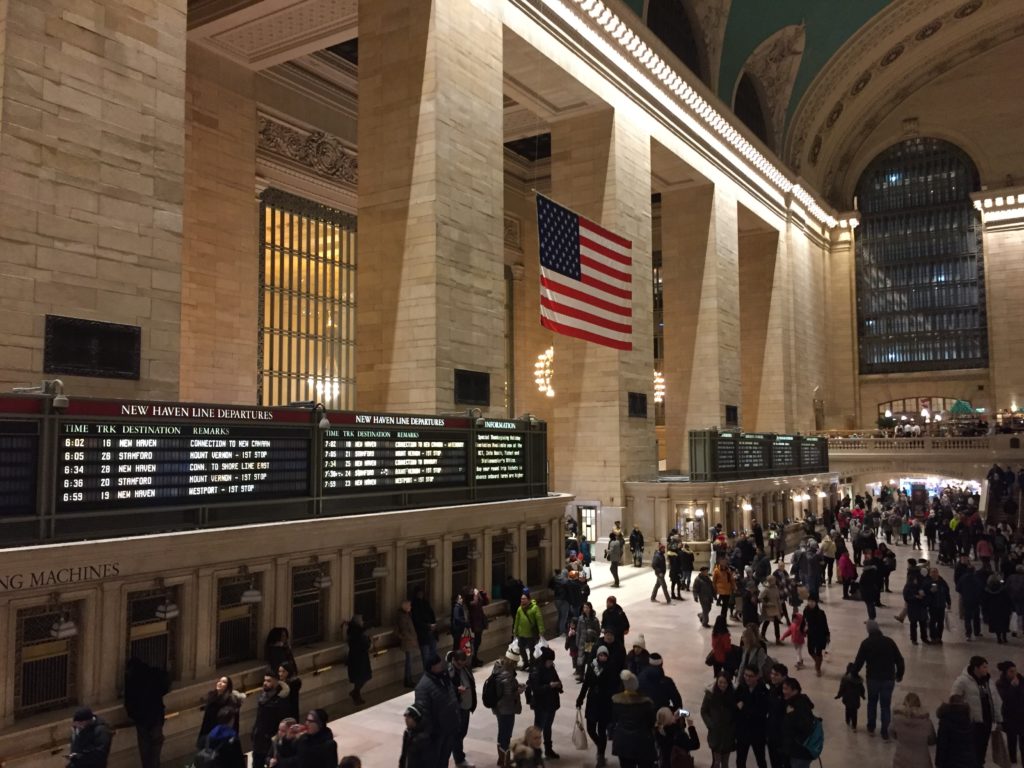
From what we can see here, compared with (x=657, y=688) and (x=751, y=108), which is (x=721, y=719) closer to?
(x=657, y=688)

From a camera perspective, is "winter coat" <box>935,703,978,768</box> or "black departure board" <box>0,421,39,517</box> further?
"black departure board" <box>0,421,39,517</box>

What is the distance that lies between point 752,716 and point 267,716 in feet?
12.8

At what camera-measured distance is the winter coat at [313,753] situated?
505 centimetres

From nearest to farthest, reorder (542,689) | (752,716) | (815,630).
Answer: (752,716) < (542,689) < (815,630)

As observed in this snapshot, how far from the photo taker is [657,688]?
6.48m

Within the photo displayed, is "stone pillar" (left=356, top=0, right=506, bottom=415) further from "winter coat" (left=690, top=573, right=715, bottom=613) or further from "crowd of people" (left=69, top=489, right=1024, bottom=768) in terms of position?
"winter coat" (left=690, top=573, right=715, bottom=613)

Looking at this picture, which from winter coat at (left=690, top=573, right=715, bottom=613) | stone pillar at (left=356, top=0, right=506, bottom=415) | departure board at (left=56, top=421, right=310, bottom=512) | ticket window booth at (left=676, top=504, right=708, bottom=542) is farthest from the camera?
ticket window booth at (left=676, top=504, right=708, bottom=542)

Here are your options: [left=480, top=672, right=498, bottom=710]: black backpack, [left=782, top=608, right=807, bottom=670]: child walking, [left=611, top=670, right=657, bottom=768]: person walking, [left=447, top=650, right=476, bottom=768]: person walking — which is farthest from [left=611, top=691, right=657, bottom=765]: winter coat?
[left=782, top=608, right=807, bottom=670]: child walking

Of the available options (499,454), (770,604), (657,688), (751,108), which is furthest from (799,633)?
(751,108)

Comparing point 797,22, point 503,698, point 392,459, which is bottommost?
point 503,698

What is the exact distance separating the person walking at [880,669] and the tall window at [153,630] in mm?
6357

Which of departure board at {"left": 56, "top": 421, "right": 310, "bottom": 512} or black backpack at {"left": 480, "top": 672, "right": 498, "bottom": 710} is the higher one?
departure board at {"left": 56, "top": 421, "right": 310, "bottom": 512}

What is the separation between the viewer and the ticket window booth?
18.3 metres

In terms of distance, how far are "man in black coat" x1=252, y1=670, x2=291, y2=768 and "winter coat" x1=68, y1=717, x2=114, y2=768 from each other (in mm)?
1238
